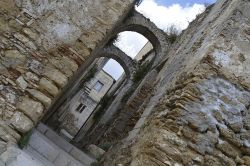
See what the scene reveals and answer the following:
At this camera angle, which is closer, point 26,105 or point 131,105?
point 26,105

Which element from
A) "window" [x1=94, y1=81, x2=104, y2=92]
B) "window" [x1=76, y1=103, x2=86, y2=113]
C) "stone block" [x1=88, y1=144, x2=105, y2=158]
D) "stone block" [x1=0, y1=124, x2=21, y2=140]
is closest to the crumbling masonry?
"stone block" [x1=0, y1=124, x2=21, y2=140]

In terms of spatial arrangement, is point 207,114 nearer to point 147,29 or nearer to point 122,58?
point 147,29

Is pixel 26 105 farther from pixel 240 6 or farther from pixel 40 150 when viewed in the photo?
pixel 240 6

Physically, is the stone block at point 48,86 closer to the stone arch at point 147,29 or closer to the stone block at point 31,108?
the stone block at point 31,108

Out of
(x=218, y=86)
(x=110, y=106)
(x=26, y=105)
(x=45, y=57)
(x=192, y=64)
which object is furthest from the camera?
(x=110, y=106)

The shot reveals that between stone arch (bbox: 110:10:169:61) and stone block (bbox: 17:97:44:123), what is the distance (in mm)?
8170

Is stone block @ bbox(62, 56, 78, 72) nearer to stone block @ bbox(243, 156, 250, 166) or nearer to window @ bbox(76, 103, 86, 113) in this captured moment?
stone block @ bbox(243, 156, 250, 166)

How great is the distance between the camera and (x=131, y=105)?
37.4 ft

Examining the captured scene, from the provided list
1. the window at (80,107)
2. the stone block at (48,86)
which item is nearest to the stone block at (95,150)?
the stone block at (48,86)

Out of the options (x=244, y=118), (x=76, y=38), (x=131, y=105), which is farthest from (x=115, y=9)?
(x=131, y=105)

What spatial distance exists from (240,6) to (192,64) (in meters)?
1.03

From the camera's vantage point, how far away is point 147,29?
45.5 ft

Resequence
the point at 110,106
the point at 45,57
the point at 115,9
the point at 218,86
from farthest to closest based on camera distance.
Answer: the point at 110,106, the point at 115,9, the point at 45,57, the point at 218,86

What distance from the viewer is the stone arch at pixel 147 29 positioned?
43.9 ft
